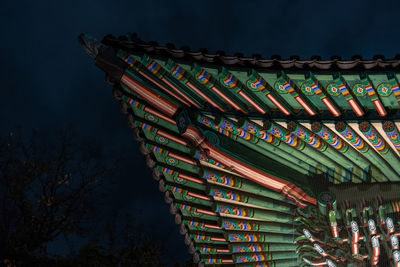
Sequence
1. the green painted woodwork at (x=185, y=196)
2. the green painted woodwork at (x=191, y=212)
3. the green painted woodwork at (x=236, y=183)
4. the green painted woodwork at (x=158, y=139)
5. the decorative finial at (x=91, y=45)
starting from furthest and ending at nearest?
1. the green painted woodwork at (x=191, y=212)
2. the green painted woodwork at (x=185, y=196)
3. the green painted woodwork at (x=158, y=139)
4. the green painted woodwork at (x=236, y=183)
5. the decorative finial at (x=91, y=45)

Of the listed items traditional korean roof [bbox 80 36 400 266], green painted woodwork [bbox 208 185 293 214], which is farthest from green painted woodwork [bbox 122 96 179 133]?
green painted woodwork [bbox 208 185 293 214]

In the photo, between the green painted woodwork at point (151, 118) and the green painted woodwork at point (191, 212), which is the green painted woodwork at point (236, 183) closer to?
the green painted woodwork at point (151, 118)

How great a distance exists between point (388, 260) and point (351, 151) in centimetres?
240

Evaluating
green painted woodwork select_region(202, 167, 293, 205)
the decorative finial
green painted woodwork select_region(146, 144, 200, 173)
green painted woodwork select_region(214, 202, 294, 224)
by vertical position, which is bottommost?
green painted woodwork select_region(214, 202, 294, 224)

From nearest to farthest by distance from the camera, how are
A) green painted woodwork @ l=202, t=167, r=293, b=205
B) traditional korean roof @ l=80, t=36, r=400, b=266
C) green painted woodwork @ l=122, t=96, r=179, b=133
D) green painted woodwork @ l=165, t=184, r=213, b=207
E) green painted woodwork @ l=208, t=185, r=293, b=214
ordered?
traditional korean roof @ l=80, t=36, r=400, b=266 → green painted woodwork @ l=202, t=167, r=293, b=205 → green painted woodwork @ l=122, t=96, r=179, b=133 → green painted woodwork @ l=208, t=185, r=293, b=214 → green painted woodwork @ l=165, t=184, r=213, b=207

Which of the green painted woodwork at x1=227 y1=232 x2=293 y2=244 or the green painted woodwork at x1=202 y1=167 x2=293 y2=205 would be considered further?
the green painted woodwork at x1=227 y1=232 x2=293 y2=244

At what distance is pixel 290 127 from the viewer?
8250 millimetres

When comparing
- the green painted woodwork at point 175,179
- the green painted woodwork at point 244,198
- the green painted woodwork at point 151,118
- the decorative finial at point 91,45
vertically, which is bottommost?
the green painted woodwork at point 244,198

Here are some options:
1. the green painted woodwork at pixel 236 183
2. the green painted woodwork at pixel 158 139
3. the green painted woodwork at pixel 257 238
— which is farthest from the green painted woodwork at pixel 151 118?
the green painted woodwork at pixel 257 238

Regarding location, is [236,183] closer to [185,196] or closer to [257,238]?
[257,238]

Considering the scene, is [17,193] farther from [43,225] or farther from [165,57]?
[165,57]

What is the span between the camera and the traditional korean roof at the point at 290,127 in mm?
7457

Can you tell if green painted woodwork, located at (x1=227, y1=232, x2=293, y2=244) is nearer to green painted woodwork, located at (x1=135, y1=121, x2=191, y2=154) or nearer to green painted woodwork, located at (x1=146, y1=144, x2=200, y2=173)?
green painted woodwork, located at (x1=146, y1=144, x2=200, y2=173)

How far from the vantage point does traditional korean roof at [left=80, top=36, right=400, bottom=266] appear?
7457mm
